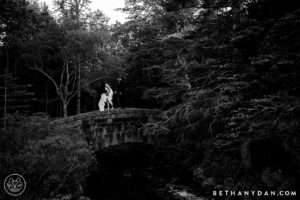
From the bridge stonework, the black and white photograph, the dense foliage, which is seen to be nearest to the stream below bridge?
the black and white photograph

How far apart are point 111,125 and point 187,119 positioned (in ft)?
Result: 12.7

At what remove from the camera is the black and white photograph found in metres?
5.99

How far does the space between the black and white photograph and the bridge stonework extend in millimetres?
52

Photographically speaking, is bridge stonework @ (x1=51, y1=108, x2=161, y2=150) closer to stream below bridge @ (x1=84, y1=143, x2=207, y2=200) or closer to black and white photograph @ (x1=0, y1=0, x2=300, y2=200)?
black and white photograph @ (x1=0, y1=0, x2=300, y2=200)

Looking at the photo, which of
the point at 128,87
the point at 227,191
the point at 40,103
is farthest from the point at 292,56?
the point at 40,103

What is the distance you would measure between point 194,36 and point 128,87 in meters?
15.2

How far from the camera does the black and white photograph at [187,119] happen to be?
19.6 ft

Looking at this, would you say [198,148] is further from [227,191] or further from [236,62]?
[236,62]

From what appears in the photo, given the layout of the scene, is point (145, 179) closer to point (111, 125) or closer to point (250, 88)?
point (111, 125)

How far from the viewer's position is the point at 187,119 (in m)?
10.5

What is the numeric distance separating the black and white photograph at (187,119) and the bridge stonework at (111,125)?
0.05 meters

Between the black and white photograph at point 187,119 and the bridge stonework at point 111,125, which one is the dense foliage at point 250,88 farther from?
the bridge stonework at point 111,125

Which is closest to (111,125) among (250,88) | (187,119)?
(187,119)

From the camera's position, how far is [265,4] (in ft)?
20.7
